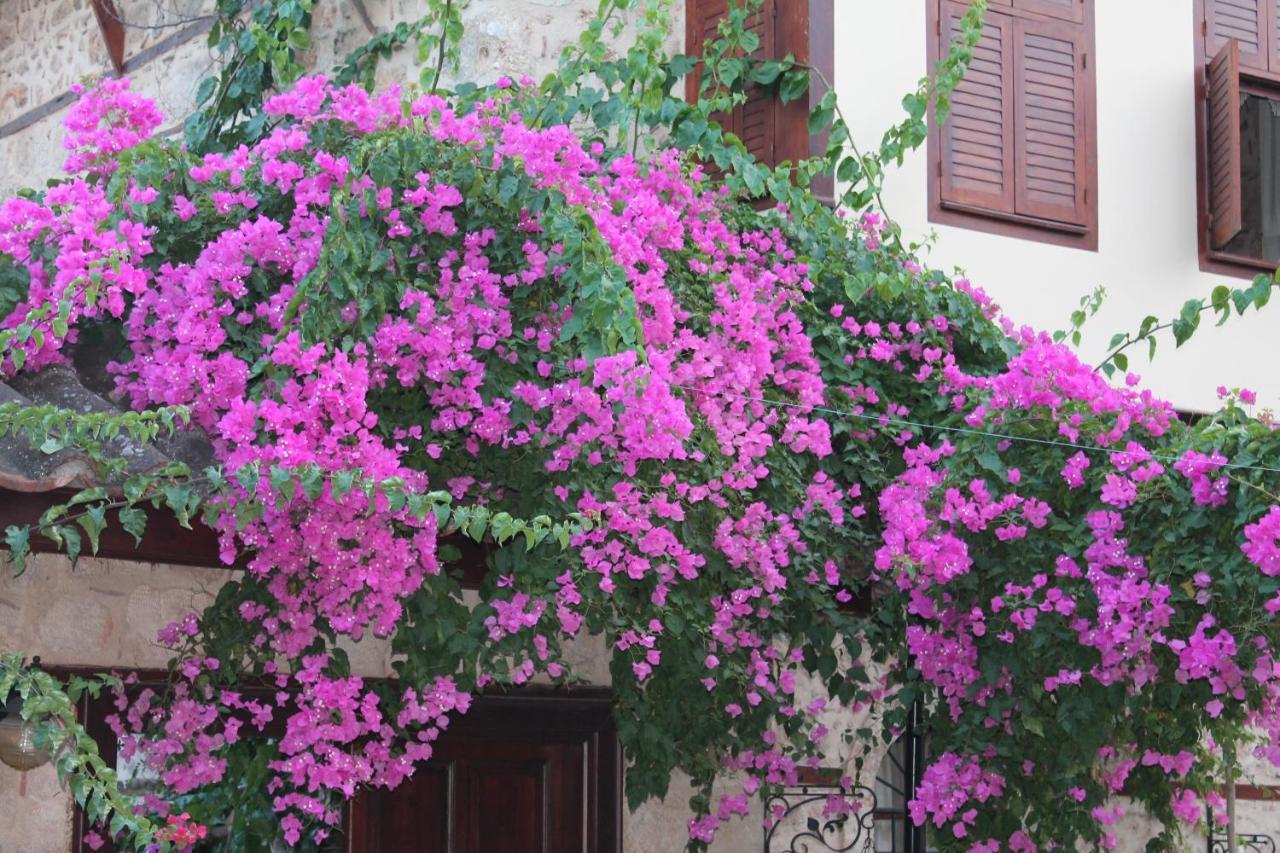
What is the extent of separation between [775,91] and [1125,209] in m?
1.76

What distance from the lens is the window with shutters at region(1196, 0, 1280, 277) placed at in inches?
327

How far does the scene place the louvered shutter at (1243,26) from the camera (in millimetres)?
8641

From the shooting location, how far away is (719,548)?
19.5 ft

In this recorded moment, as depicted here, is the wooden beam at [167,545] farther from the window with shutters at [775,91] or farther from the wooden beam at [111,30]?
the wooden beam at [111,30]

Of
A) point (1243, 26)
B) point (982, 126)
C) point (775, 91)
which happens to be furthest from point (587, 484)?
point (1243, 26)

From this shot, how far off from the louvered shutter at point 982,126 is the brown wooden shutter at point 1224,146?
0.99 meters

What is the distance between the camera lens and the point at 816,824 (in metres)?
7.24

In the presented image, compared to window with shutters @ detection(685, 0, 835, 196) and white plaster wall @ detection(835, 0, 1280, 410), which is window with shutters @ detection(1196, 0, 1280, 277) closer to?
white plaster wall @ detection(835, 0, 1280, 410)

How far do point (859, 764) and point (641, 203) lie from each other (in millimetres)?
2585

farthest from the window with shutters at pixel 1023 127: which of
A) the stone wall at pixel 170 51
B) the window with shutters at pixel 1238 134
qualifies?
the stone wall at pixel 170 51

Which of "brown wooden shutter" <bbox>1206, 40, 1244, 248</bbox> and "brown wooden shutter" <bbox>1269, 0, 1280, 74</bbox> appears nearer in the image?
"brown wooden shutter" <bbox>1206, 40, 1244, 248</bbox>

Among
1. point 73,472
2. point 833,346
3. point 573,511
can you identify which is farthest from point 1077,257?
point 73,472

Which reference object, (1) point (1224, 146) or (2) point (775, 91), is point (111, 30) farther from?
(1) point (1224, 146)

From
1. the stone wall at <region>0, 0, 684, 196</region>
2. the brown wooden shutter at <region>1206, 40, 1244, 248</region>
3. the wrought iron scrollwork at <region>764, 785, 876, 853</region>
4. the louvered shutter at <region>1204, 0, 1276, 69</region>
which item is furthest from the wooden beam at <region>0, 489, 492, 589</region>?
the louvered shutter at <region>1204, 0, 1276, 69</region>
